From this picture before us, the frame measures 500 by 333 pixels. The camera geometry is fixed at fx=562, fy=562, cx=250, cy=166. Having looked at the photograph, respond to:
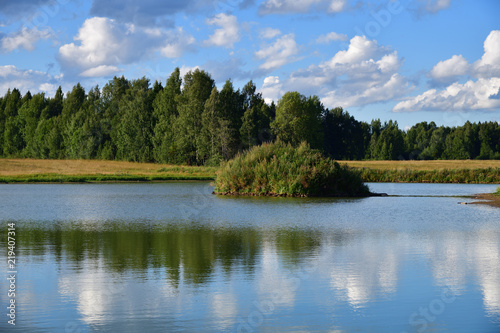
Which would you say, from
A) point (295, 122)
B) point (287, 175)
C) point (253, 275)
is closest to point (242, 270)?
point (253, 275)

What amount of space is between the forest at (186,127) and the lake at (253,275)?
58145mm

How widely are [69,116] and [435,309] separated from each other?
4492 inches

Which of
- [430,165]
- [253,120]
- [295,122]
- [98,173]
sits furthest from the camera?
[295,122]

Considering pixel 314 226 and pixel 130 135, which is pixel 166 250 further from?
pixel 130 135

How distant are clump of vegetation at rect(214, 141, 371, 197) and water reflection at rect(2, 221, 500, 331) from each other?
19.5 metres

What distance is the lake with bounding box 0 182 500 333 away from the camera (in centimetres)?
916

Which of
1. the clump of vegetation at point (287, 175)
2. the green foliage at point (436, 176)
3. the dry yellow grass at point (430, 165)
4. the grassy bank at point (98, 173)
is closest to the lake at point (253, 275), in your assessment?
the clump of vegetation at point (287, 175)

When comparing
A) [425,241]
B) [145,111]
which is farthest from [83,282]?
[145,111]

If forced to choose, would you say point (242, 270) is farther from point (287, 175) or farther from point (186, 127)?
point (186, 127)

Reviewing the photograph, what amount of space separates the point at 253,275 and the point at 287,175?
92.4 ft

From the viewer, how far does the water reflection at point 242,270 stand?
9898 mm

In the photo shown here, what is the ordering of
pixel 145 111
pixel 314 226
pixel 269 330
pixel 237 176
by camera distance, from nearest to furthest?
pixel 269 330
pixel 314 226
pixel 237 176
pixel 145 111

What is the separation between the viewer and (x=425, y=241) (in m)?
18.1

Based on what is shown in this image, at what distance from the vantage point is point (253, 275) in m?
12.5
